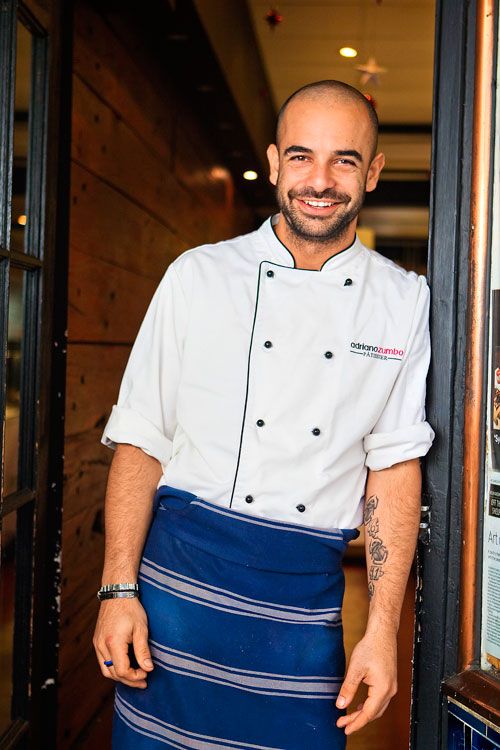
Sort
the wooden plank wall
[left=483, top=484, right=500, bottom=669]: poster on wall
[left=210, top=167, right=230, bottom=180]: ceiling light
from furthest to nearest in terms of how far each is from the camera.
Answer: [left=210, top=167, right=230, bottom=180]: ceiling light
the wooden plank wall
[left=483, top=484, right=500, bottom=669]: poster on wall

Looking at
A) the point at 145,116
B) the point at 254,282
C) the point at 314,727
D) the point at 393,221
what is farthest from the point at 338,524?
the point at 393,221

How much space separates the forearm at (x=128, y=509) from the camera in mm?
1498

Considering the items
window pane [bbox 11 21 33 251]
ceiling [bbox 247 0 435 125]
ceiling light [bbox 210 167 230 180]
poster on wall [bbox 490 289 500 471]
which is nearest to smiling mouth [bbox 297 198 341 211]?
poster on wall [bbox 490 289 500 471]

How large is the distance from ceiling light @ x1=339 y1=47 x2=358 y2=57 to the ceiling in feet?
0.08

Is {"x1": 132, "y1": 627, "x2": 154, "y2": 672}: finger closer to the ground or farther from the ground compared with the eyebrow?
closer to the ground

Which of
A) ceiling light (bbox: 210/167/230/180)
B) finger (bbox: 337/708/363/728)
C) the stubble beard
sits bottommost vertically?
finger (bbox: 337/708/363/728)

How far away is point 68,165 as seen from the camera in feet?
6.82

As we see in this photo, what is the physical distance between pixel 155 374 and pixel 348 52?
3.49 meters

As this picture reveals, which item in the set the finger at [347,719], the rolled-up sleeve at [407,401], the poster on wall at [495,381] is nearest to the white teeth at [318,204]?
the rolled-up sleeve at [407,401]

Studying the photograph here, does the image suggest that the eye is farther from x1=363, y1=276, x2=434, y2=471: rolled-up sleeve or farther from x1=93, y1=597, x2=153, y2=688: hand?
x1=93, y1=597, x2=153, y2=688: hand

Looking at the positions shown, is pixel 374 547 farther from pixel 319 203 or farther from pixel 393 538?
pixel 319 203

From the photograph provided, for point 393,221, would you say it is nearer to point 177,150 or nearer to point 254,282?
point 177,150

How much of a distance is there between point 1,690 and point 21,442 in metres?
0.55

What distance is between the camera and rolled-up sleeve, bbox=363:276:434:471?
1.44 metres
